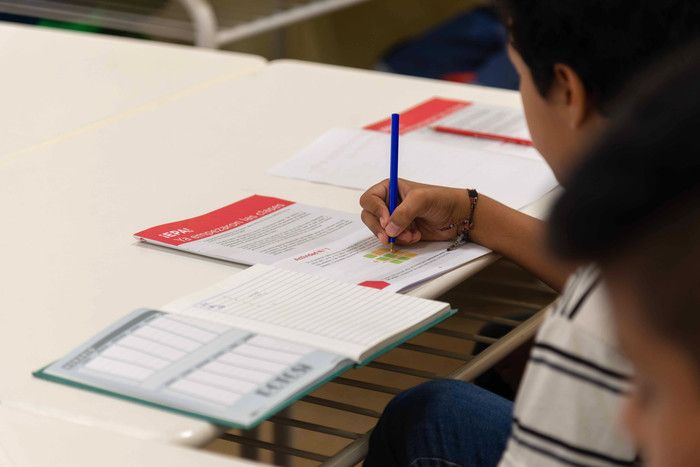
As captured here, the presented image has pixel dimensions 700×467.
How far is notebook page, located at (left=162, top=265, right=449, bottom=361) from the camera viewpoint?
1015mm

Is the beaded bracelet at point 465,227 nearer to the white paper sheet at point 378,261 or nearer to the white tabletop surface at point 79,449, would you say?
the white paper sheet at point 378,261

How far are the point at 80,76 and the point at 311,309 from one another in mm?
976

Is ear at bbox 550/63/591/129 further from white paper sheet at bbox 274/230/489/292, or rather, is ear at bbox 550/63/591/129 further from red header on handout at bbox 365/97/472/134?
red header on handout at bbox 365/97/472/134

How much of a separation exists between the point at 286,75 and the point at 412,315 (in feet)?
3.11

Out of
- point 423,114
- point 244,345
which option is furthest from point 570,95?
point 423,114

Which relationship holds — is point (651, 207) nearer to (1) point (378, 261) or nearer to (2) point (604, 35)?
(2) point (604, 35)

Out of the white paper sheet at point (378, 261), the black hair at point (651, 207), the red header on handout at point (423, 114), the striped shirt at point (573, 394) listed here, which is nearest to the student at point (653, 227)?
the black hair at point (651, 207)

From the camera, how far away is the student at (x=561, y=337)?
2.68ft

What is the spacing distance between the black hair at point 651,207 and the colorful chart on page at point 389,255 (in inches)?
30.3

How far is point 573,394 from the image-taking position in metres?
0.82

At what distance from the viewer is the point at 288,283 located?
115cm

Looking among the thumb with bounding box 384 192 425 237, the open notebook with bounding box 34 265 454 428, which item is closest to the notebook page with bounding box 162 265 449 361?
the open notebook with bounding box 34 265 454 428

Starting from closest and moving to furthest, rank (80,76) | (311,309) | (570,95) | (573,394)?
(573,394) < (570,95) < (311,309) < (80,76)

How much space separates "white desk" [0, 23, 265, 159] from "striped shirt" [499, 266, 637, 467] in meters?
0.93
